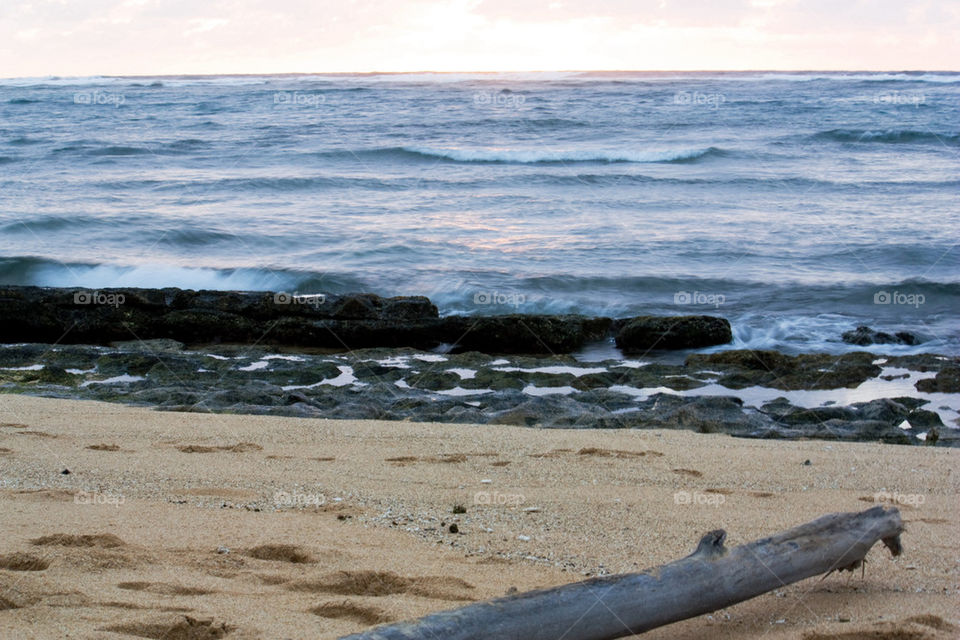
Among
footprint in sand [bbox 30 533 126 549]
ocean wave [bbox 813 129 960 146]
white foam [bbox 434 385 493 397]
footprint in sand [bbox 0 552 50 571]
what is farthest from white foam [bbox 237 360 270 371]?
ocean wave [bbox 813 129 960 146]

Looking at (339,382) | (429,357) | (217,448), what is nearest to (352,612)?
(217,448)

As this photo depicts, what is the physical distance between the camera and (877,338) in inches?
419

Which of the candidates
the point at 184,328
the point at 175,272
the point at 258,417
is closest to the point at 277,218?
the point at 175,272

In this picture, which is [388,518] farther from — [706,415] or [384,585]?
[706,415]

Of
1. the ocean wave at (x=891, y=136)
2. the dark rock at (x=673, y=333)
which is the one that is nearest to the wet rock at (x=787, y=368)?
the dark rock at (x=673, y=333)

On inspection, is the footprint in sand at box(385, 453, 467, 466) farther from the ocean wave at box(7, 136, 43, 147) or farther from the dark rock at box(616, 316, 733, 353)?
the ocean wave at box(7, 136, 43, 147)

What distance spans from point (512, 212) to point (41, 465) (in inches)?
→ 612

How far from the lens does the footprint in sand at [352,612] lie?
10.3 ft

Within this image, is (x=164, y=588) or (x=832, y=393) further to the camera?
(x=832, y=393)

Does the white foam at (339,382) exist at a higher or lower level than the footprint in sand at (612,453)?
lower

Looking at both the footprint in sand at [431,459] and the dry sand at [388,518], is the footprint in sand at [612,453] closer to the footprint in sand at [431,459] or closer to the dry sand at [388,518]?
the dry sand at [388,518]

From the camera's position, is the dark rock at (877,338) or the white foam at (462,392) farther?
the dark rock at (877,338)

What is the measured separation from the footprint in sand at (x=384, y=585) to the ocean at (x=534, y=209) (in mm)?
8183

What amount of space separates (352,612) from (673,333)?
8.03 metres
